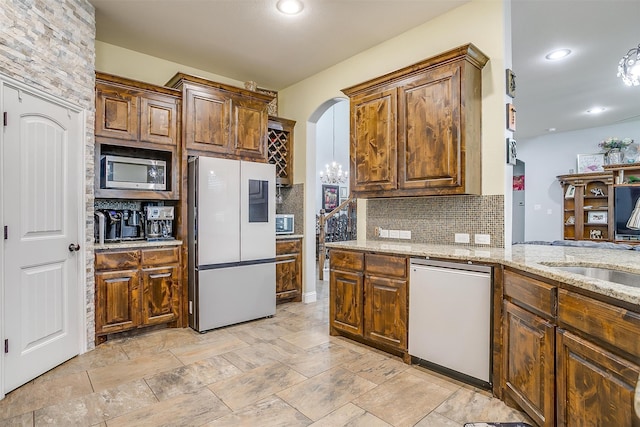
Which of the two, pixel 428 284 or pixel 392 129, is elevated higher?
pixel 392 129

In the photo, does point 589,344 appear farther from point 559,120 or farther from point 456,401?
point 559,120

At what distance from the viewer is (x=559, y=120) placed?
6844 millimetres

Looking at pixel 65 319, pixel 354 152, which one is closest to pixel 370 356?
pixel 354 152

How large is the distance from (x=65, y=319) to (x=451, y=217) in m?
3.35

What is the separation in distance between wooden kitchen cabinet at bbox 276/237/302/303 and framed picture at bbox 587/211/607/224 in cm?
655

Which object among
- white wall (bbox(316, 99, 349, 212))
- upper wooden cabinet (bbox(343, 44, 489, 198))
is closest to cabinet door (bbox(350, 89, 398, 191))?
upper wooden cabinet (bbox(343, 44, 489, 198))

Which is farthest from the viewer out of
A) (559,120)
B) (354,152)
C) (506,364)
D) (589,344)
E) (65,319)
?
(559,120)

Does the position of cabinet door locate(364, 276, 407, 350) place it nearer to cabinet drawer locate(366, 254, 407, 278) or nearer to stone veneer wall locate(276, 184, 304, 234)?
cabinet drawer locate(366, 254, 407, 278)

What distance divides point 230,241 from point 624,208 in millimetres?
7484

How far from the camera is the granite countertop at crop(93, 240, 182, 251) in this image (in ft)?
10.4

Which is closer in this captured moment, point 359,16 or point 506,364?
point 506,364

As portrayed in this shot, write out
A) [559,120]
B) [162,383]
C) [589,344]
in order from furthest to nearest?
[559,120]
[162,383]
[589,344]

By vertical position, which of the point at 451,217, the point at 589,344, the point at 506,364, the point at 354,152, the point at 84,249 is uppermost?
the point at 354,152

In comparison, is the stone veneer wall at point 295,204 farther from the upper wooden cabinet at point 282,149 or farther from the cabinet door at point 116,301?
the cabinet door at point 116,301
